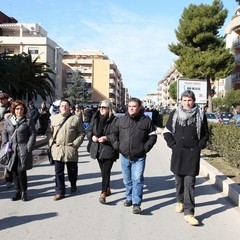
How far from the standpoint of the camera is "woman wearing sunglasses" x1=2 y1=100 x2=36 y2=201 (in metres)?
6.72

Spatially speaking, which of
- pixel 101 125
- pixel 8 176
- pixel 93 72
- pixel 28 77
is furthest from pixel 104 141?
pixel 93 72

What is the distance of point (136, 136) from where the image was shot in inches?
238

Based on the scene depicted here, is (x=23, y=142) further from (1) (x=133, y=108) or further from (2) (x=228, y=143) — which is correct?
(2) (x=228, y=143)

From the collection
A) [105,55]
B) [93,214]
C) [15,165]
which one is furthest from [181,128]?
[105,55]

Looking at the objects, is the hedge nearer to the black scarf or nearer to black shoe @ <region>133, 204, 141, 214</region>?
the black scarf

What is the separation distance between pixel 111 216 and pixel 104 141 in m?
1.34

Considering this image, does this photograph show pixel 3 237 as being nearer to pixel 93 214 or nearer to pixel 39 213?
pixel 39 213

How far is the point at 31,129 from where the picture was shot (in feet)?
22.4

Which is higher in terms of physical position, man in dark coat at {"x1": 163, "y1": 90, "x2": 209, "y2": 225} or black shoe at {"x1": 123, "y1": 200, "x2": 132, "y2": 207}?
man in dark coat at {"x1": 163, "y1": 90, "x2": 209, "y2": 225}

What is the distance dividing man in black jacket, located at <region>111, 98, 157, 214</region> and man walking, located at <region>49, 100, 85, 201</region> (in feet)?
3.56

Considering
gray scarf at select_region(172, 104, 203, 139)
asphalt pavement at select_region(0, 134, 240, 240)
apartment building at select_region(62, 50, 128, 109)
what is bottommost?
asphalt pavement at select_region(0, 134, 240, 240)

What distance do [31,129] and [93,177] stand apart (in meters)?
2.79

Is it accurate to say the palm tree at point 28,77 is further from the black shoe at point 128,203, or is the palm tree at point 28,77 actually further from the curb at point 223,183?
the black shoe at point 128,203

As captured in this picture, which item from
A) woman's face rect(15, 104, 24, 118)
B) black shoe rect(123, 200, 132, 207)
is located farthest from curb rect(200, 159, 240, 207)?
woman's face rect(15, 104, 24, 118)
